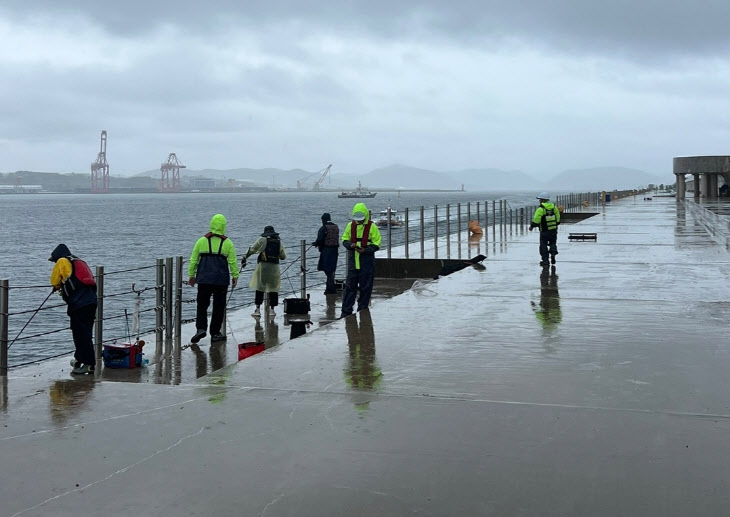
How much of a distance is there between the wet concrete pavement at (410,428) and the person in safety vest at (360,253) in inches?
96.2

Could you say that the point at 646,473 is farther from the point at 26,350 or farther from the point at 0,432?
the point at 26,350

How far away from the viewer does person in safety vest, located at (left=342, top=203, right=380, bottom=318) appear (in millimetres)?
12695

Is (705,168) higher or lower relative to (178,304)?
higher

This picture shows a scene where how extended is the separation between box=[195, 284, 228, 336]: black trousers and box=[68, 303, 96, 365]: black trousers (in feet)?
7.28

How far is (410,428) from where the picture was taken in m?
5.84

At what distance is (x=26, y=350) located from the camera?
20.8m

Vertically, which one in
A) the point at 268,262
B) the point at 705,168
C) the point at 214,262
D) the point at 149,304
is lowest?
the point at 149,304

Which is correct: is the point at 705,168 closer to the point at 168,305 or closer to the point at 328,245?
the point at 328,245

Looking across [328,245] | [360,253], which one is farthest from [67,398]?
[328,245]

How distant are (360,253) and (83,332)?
4.55 metres

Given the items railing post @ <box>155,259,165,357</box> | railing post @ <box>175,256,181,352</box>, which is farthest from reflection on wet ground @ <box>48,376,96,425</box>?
railing post @ <box>175,256,181,352</box>

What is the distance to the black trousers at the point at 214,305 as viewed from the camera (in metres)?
11.6

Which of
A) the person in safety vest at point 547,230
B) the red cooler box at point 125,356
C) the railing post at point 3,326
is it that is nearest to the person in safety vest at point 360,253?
the red cooler box at point 125,356

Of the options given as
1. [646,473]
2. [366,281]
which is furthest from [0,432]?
[366,281]
